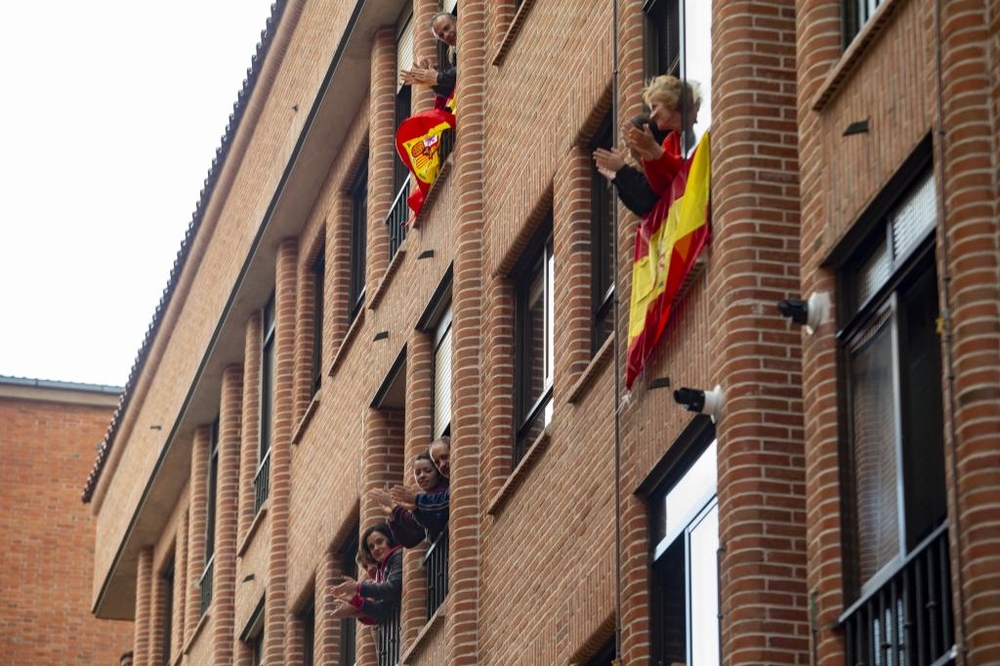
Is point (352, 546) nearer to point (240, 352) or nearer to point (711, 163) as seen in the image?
point (240, 352)

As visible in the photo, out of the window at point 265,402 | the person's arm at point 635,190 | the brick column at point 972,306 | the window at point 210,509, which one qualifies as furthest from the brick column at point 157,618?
the brick column at point 972,306

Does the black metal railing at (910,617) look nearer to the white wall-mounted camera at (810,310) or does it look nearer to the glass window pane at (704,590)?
the white wall-mounted camera at (810,310)

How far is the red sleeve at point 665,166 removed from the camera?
60.5 feet

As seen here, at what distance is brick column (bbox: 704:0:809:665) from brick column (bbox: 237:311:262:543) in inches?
725

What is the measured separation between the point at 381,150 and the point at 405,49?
1180 millimetres

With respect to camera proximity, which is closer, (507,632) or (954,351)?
(954,351)

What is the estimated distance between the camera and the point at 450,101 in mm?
26328

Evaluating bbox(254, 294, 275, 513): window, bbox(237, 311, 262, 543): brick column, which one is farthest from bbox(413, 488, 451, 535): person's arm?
bbox(237, 311, 262, 543): brick column

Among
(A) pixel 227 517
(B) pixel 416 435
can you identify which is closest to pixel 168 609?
(A) pixel 227 517

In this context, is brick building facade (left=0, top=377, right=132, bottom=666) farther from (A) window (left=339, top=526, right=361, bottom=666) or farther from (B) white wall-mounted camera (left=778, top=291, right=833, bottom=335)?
(B) white wall-mounted camera (left=778, top=291, right=833, bottom=335)

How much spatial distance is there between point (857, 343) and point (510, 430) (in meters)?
8.25

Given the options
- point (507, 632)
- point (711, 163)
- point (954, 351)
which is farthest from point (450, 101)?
point (954, 351)

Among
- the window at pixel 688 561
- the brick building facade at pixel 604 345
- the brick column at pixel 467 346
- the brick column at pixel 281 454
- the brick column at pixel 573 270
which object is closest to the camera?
the brick building facade at pixel 604 345

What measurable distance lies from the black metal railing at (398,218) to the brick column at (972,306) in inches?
578
